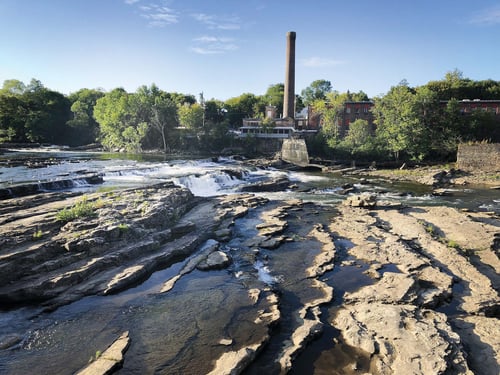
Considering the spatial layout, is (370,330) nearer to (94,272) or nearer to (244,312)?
(244,312)

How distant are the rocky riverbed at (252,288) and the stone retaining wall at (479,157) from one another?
29.9 m

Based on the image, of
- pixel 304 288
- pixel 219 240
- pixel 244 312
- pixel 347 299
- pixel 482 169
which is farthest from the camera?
pixel 482 169

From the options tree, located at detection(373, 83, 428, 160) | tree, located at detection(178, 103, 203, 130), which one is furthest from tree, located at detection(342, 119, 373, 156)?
tree, located at detection(178, 103, 203, 130)

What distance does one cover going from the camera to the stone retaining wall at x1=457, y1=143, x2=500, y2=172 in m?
44.5

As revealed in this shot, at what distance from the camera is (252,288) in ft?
42.2

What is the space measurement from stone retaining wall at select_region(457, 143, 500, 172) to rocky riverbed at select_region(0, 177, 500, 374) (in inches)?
1176

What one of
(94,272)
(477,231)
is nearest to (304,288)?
(94,272)

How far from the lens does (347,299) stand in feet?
39.5

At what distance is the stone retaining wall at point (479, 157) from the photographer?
4450cm

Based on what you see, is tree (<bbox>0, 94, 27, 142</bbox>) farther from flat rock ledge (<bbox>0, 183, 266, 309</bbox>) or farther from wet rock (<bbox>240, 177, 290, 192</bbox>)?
flat rock ledge (<bbox>0, 183, 266, 309</bbox>)

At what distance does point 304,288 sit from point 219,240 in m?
6.64

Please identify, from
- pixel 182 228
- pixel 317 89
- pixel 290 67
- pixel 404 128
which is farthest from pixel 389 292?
pixel 317 89

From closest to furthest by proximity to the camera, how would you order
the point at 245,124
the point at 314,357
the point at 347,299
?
the point at 314,357
the point at 347,299
the point at 245,124

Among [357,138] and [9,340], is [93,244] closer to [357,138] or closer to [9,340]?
[9,340]
